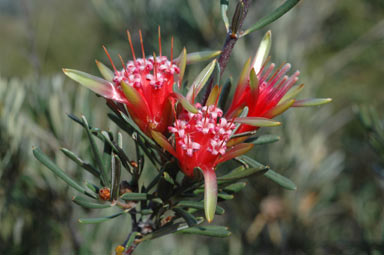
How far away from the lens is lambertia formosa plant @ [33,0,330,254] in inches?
13.2

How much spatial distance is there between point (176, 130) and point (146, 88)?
6cm

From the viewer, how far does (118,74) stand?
1.20 feet

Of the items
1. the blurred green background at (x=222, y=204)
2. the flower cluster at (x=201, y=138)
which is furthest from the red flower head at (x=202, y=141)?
the blurred green background at (x=222, y=204)

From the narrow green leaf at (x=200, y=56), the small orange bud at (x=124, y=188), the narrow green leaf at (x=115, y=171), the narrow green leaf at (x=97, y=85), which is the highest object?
the narrow green leaf at (x=200, y=56)

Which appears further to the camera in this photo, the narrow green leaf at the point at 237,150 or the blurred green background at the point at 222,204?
the blurred green background at the point at 222,204

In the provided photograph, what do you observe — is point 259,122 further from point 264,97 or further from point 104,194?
point 104,194

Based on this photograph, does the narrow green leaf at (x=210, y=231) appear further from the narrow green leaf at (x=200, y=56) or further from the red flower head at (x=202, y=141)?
the narrow green leaf at (x=200, y=56)

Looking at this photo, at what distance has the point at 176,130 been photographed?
334mm

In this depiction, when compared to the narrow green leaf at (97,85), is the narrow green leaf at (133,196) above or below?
below

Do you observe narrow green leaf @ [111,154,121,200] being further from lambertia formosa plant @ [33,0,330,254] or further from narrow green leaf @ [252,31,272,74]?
narrow green leaf @ [252,31,272,74]

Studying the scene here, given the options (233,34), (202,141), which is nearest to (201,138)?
(202,141)

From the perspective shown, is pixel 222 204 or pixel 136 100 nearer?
pixel 136 100

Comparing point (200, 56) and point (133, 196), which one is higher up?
point (200, 56)

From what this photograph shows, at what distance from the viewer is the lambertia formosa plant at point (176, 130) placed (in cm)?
33
